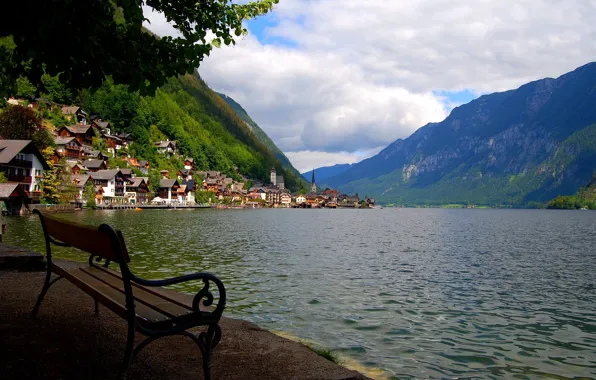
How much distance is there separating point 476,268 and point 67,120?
448 feet

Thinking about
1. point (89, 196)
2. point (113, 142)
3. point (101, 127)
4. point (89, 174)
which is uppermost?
point (101, 127)

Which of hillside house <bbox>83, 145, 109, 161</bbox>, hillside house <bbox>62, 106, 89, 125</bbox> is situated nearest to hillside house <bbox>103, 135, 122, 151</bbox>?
hillside house <bbox>62, 106, 89, 125</bbox>

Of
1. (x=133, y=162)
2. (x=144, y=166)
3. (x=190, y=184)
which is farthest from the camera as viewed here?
(x=190, y=184)

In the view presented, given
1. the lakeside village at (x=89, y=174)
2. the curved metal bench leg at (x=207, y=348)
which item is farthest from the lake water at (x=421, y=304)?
the lakeside village at (x=89, y=174)

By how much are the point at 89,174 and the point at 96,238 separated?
390ft

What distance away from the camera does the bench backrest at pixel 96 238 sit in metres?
4.81

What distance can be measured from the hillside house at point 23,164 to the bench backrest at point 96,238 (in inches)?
2786

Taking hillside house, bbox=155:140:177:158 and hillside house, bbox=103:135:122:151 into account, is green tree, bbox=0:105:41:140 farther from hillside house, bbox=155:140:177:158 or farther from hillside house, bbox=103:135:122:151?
hillside house, bbox=155:140:177:158

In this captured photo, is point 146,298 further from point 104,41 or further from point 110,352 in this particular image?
point 104,41

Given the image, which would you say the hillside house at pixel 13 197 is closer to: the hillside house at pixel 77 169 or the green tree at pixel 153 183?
the hillside house at pixel 77 169

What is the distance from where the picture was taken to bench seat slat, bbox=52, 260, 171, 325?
4.98 meters

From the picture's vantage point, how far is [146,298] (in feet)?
19.0

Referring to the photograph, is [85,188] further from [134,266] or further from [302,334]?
[302,334]

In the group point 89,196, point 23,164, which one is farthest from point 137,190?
point 23,164
